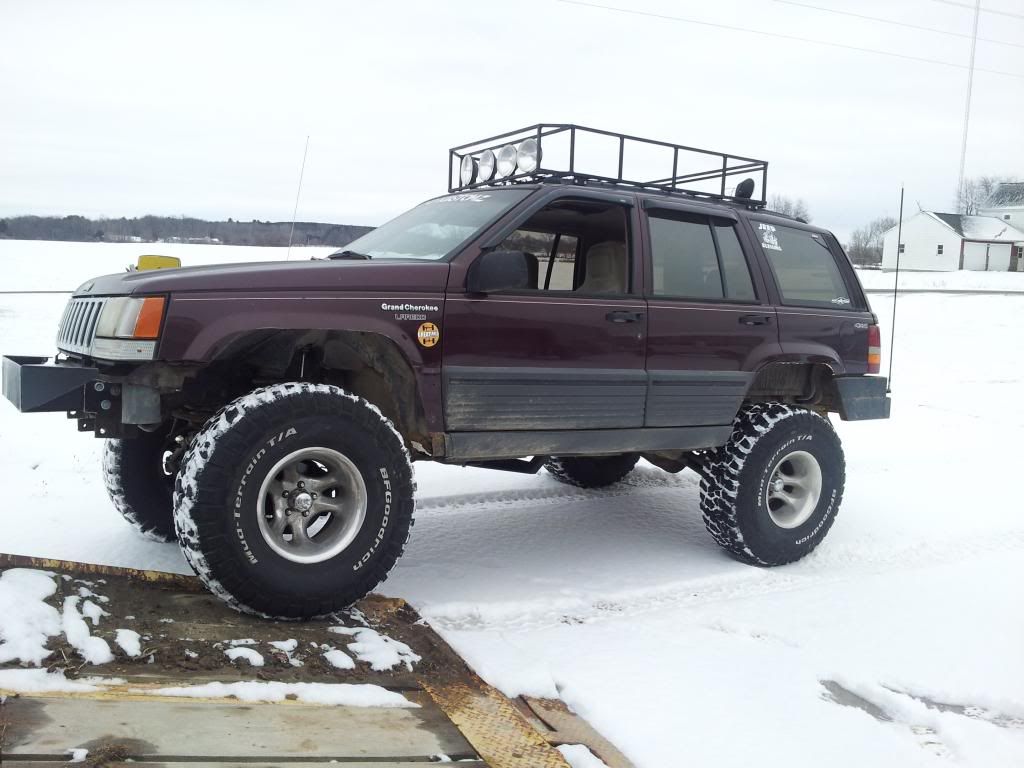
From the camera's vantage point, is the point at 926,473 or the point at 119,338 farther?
the point at 926,473

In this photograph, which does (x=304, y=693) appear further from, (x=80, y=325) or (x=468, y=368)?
(x=80, y=325)

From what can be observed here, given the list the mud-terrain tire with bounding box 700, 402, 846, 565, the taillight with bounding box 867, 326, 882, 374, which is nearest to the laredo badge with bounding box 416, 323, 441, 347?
the mud-terrain tire with bounding box 700, 402, 846, 565

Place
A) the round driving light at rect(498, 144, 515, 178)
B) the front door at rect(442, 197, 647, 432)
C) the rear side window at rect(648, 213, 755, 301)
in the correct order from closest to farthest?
the front door at rect(442, 197, 647, 432) < the rear side window at rect(648, 213, 755, 301) < the round driving light at rect(498, 144, 515, 178)

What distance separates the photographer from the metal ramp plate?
2.45m

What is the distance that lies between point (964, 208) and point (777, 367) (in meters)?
96.4

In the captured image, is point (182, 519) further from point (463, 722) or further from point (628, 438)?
point (628, 438)

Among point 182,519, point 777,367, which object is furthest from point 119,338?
point 777,367

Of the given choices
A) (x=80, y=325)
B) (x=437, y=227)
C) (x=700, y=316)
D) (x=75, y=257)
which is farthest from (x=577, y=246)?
(x=75, y=257)

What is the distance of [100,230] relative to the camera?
19953mm

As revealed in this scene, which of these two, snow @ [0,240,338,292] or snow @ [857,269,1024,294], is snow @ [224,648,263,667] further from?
snow @ [857,269,1024,294]

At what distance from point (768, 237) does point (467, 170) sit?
1.96 m

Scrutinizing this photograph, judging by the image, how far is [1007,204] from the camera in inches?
3123

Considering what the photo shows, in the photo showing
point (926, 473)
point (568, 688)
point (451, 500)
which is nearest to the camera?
point (568, 688)

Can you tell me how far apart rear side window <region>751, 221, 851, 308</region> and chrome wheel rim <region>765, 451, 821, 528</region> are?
1007mm
